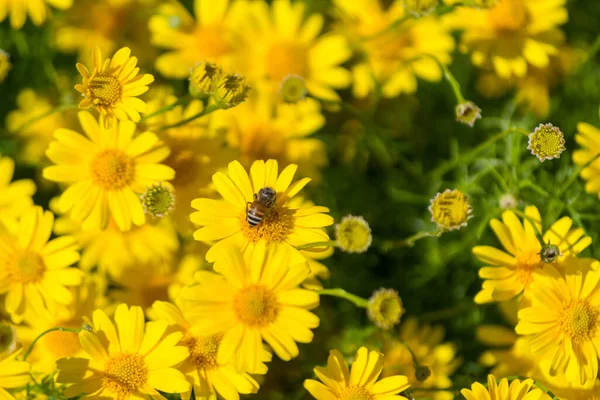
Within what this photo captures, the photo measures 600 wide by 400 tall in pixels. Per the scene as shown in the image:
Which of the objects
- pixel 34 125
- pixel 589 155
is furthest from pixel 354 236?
pixel 34 125

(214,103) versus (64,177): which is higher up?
(214,103)

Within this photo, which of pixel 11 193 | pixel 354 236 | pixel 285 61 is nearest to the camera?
pixel 354 236

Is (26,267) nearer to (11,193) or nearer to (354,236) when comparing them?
(11,193)

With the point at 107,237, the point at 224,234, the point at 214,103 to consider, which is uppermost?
the point at 214,103

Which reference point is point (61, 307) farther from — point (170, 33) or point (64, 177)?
point (170, 33)

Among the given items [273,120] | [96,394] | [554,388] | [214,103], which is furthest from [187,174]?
[554,388]

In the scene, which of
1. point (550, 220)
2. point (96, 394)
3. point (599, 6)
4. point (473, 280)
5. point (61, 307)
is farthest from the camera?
point (599, 6)
